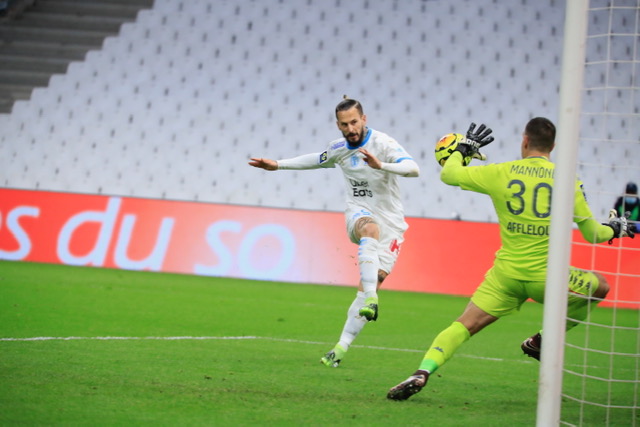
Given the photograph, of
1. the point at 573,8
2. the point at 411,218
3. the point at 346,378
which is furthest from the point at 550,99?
the point at 573,8

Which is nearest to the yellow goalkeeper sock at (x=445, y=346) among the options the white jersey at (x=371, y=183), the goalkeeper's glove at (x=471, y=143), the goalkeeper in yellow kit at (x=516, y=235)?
the goalkeeper in yellow kit at (x=516, y=235)

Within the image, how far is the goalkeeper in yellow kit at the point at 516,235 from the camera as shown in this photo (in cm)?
533

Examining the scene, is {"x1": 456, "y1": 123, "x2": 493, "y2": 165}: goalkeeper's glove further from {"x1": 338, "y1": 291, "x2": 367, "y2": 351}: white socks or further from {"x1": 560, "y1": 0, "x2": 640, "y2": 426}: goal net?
{"x1": 338, "y1": 291, "x2": 367, "y2": 351}: white socks

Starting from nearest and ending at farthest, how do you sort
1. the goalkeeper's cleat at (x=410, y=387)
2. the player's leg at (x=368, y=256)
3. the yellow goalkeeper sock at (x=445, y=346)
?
the goalkeeper's cleat at (x=410, y=387) < the yellow goalkeeper sock at (x=445, y=346) < the player's leg at (x=368, y=256)

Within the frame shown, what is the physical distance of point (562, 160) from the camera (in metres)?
4.26

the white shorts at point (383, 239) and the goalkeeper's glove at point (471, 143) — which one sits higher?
the goalkeeper's glove at point (471, 143)

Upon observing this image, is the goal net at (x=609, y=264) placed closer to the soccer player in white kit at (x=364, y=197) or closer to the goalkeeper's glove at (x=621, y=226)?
the goalkeeper's glove at (x=621, y=226)

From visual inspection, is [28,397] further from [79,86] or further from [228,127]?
[79,86]

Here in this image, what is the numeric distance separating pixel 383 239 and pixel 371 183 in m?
0.46

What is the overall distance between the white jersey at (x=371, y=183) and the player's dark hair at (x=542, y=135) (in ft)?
5.89

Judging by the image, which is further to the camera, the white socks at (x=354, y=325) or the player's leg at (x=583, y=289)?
the white socks at (x=354, y=325)

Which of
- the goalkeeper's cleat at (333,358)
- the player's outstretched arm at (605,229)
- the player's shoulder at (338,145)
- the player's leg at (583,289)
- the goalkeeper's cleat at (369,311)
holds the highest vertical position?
the player's shoulder at (338,145)

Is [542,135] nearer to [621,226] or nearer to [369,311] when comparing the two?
[621,226]

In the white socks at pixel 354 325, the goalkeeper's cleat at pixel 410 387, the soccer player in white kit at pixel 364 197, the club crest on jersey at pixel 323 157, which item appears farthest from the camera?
the club crest on jersey at pixel 323 157
